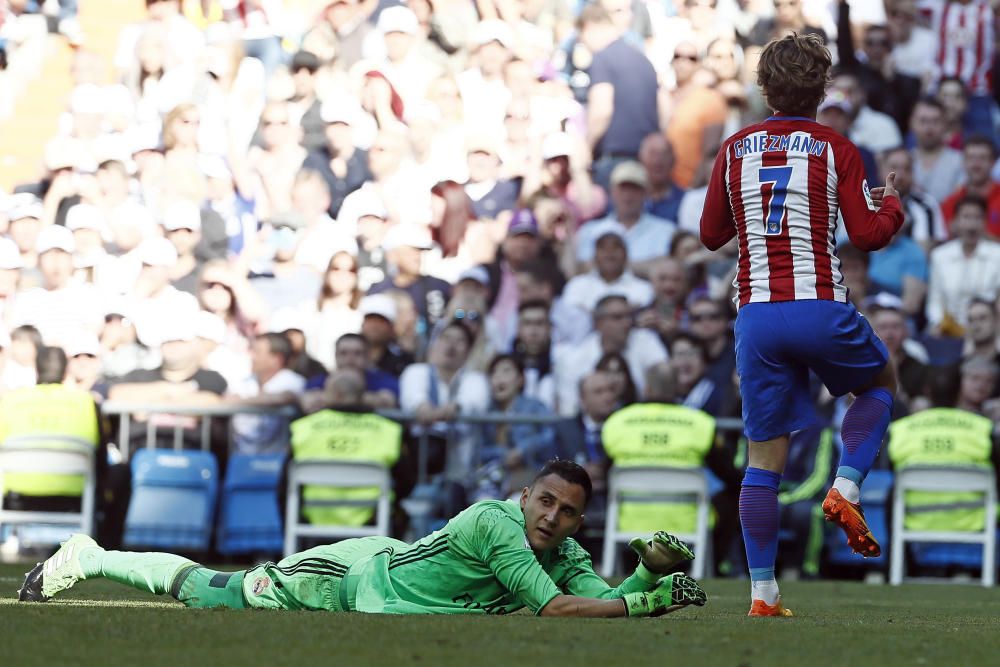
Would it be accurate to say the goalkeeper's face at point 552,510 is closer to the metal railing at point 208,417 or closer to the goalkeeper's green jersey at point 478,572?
the goalkeeper's green jersey at point 478,572

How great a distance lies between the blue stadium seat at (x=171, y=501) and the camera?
13.4 m

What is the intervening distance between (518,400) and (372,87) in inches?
169

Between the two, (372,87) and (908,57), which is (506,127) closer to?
(372,87)

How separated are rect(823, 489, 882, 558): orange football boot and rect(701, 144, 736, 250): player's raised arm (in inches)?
44.1

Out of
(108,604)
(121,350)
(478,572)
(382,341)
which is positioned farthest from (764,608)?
(121,350)

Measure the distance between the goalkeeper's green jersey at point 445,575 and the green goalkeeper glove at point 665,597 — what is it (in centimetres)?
28

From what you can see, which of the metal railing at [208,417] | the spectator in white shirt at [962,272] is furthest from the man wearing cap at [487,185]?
the spectator in white shirt at [962,272]

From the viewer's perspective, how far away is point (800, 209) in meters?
6.96

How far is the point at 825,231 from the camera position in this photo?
6.98 metres

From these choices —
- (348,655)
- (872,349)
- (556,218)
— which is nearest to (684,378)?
(556,218)

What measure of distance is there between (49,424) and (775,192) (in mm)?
7671

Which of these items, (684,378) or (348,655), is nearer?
(348,655)

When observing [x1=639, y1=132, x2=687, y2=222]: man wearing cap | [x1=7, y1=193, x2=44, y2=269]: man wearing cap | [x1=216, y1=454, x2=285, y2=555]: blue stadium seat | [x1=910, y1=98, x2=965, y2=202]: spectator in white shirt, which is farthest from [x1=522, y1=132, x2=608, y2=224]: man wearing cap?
[x1=7, y1=193, x2=44, y2=269]: man wearing cap

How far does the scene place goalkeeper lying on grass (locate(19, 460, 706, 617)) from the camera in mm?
6660
